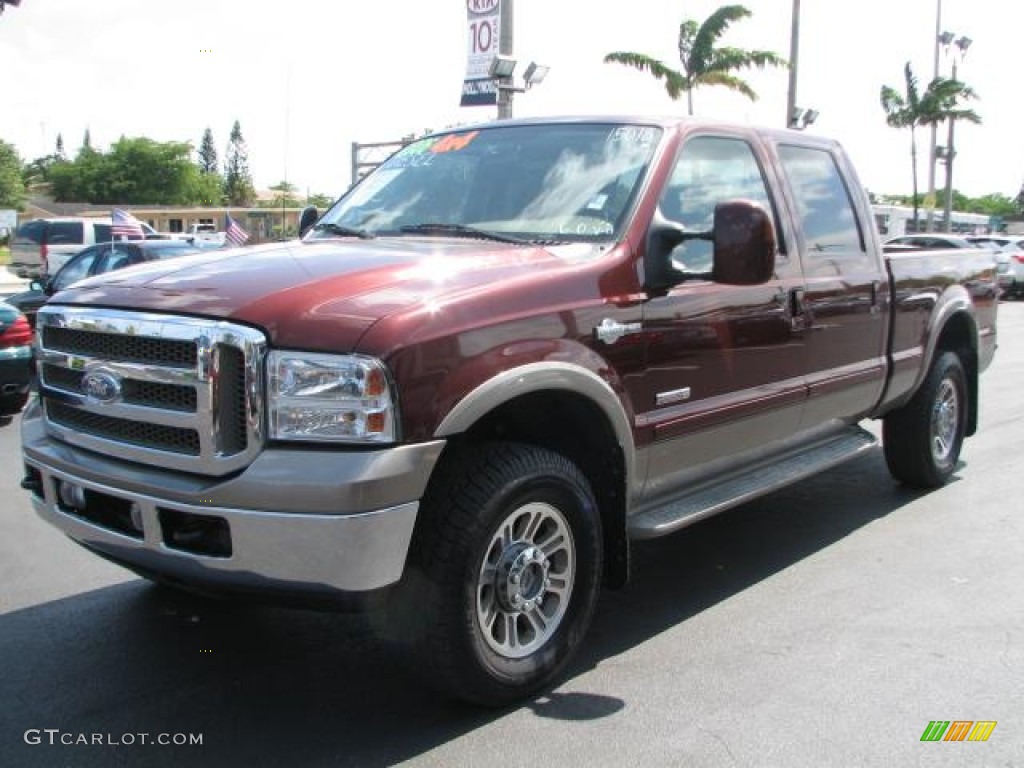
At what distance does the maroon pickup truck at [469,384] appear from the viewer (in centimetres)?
297

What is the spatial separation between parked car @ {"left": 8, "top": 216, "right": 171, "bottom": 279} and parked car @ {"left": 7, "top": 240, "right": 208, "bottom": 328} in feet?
48.3

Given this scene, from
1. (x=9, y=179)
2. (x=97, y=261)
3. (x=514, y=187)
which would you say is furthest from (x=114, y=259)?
(x=9, y=179)

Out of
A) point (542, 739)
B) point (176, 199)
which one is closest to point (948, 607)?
point (542, 739)

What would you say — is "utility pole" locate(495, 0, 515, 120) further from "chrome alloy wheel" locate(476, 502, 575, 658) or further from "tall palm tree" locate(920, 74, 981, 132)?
"tall palm tree" locate(920, 74, 981, 132)

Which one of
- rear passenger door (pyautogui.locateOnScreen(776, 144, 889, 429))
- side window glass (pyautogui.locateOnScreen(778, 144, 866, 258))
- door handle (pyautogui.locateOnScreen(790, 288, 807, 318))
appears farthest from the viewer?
side window glass (pyautogui.locateOnScreen(778, 144, 866, 258))

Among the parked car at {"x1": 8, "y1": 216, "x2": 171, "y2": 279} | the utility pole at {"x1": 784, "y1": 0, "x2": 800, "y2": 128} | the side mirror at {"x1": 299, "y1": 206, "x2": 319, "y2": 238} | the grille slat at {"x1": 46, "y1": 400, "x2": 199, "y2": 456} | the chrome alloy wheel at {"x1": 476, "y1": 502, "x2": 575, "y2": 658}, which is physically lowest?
the chrome alloy wheel at {"x1": 476, "y1": 502, "x2": 575, "y2": 658}

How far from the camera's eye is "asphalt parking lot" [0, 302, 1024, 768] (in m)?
3.21

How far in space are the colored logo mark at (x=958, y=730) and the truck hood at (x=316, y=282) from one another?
1998 mm

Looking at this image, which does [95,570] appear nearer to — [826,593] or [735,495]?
[735,495]

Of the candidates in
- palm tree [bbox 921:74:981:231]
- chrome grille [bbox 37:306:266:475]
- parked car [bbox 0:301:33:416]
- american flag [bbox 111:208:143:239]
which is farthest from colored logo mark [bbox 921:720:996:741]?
palm tree [bbox 921:74:981:231]

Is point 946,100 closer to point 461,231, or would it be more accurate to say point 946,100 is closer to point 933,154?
point 933,154

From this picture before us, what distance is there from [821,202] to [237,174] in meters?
137

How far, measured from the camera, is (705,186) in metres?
4.47

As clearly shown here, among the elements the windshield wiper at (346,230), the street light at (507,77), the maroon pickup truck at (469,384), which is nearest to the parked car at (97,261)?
the street light at (507,77)
